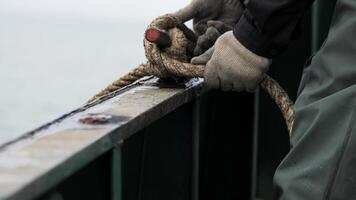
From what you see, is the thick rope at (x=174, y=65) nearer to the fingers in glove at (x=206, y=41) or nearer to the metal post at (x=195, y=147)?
the fingers in glove at (x=206, y=41)

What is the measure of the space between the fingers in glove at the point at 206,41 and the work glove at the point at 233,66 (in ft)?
0.48

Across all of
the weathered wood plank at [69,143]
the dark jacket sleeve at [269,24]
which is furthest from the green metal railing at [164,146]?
the dark jacket sleeve at [269,24]

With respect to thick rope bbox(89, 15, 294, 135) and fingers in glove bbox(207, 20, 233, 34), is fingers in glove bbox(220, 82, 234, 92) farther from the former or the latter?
fingers in glove bbox(207, 20, 233, 34)

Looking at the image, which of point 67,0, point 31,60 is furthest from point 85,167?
point 67,0

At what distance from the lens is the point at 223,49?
196 cm

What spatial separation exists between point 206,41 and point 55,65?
77.4 feet

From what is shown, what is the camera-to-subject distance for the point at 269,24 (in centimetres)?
181

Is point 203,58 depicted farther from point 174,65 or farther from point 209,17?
point 209,17

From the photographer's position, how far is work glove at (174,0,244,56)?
87.5 inches

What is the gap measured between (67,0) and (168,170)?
76763 mm

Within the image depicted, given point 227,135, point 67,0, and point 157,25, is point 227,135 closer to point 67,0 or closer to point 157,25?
point 157,25

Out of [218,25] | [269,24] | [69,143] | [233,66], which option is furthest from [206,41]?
[69,143]

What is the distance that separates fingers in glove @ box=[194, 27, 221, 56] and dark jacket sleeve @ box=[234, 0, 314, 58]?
27 cm

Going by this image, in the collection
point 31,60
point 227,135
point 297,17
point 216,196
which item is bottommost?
point 31,60
